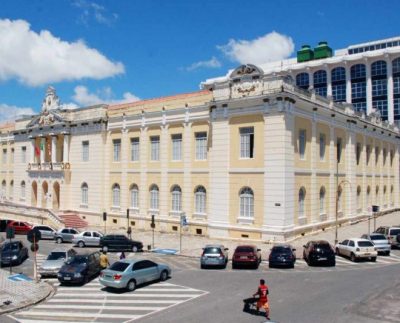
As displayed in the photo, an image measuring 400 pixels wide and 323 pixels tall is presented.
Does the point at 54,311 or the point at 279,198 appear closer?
the point at 54,311

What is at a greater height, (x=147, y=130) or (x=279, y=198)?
(x=147, y=130)

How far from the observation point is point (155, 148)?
47438mm

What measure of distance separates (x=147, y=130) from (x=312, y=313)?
32806mm

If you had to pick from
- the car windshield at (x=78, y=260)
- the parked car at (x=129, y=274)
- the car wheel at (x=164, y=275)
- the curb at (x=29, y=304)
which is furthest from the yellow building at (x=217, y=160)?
the curb at (x=29, y=304)

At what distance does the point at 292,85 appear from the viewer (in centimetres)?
3781

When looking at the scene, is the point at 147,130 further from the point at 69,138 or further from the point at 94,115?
the point at 69,138

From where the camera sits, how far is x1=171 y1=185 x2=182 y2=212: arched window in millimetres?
44812

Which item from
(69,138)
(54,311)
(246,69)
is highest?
(246,69)

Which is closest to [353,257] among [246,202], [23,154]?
[246,202]

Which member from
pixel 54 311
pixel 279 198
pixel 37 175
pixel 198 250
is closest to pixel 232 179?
pixel 279 198

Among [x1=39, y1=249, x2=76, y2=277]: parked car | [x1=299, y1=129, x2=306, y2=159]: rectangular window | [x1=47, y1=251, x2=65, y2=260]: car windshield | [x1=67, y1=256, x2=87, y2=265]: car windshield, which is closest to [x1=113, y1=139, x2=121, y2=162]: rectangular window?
[x1=299, y1=129, x2=306, y2=159]: rectangular window

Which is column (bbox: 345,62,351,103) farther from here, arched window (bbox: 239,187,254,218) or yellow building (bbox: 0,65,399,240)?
arched window (bbox: 239,187,254,218)

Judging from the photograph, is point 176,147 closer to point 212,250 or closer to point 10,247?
point 212,250

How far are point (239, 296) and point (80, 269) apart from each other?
9228mm
